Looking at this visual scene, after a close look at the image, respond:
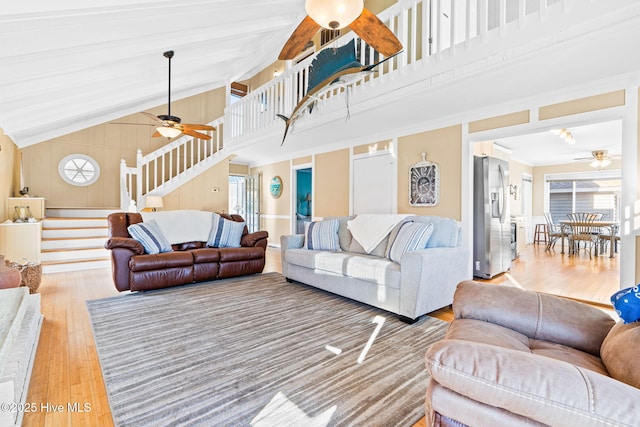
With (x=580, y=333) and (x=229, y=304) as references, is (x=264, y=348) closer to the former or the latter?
(x=229, y=304)

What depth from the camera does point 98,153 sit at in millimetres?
7125

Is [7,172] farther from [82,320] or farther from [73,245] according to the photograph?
[82,320]

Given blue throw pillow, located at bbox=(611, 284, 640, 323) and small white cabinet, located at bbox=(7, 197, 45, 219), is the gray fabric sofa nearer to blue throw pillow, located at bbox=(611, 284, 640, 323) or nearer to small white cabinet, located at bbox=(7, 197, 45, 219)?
blue throw pillow, located at bbox=(611, 284, 640, 323)

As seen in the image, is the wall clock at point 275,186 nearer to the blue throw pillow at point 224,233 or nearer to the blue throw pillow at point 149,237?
the blue throw pillow at point 224,233

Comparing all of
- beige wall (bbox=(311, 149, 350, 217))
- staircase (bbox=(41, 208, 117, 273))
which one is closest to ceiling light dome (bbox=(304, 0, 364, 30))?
A: beige wall (bbox=(311, 149, 350, 217))

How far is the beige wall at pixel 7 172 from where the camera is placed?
473 cm

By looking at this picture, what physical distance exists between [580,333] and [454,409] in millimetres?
869

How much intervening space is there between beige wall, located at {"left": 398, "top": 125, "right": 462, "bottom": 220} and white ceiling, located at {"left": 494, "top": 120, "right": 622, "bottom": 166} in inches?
51.4

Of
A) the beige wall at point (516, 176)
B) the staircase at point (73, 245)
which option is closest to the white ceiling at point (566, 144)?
the beige wall at point (516, 176)

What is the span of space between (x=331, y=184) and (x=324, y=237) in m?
2.44

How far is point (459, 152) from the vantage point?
166 inches

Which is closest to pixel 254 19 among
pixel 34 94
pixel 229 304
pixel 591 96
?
pixel 34 94

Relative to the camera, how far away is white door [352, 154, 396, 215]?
203 inches

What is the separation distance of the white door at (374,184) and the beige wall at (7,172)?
18.7 ft
